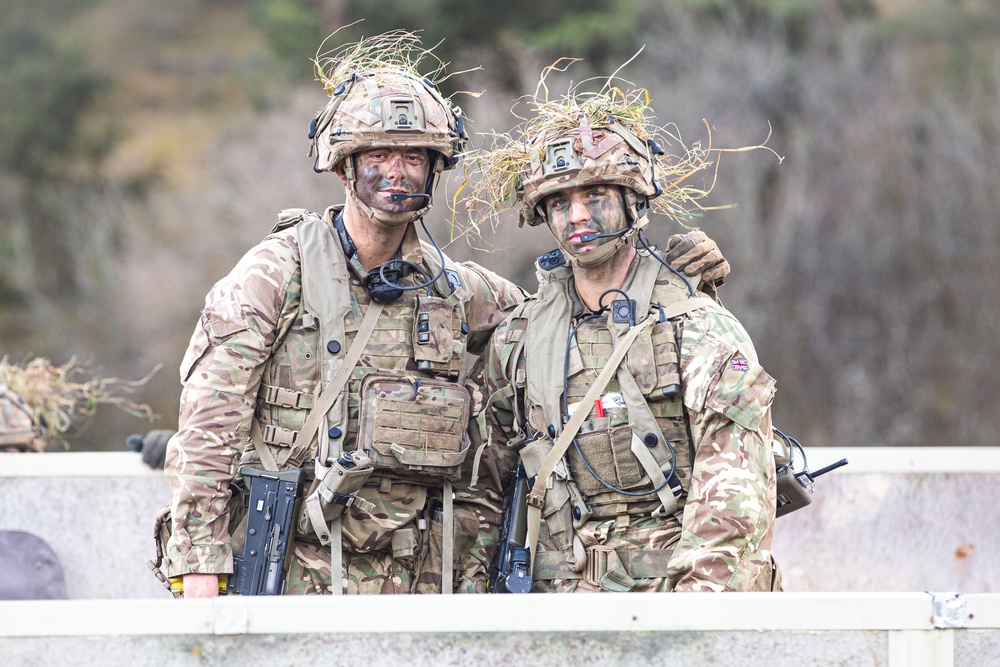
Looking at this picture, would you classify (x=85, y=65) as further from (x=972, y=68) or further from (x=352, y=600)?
(x=352, y=600)

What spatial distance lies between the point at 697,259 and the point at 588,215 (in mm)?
452

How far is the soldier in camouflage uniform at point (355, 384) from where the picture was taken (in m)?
4.34

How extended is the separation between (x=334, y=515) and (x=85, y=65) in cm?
1917

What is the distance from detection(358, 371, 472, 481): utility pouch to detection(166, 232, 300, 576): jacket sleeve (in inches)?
16.5

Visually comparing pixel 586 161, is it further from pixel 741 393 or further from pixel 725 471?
pixel 725 471

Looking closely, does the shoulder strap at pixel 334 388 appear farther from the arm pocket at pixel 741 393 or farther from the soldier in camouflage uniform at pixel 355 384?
the arm pocket at pixel 741 393

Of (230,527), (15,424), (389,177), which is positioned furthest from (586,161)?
(15,424)

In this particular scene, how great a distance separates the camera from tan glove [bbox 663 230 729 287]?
4.48 meters

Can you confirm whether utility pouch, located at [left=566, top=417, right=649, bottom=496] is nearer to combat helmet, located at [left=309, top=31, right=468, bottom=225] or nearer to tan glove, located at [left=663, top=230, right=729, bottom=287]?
tan glove, located at [left=663, top=230, right=729, bottom=287]

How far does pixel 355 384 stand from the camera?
4531mm

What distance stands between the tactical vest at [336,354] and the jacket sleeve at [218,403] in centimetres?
9

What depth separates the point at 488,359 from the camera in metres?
4.75

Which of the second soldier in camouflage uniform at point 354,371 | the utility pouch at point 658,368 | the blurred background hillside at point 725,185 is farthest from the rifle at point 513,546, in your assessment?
the blurred background hillside at point 725,185

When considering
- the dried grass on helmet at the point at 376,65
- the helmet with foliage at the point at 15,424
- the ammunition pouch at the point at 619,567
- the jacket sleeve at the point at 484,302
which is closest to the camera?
the ammunition pouch at the point at 619,567
